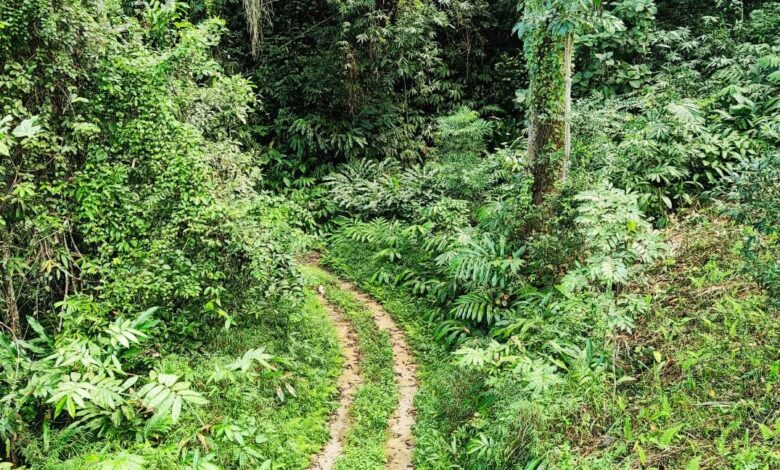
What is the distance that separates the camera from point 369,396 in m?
6.76

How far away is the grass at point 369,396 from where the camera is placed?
5.77 m

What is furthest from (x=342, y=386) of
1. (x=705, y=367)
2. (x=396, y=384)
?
(x=705, y=367)

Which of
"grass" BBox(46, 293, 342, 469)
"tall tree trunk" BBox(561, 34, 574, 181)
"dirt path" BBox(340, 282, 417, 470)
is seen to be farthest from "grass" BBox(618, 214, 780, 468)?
"grass" BBox(46, 293, 342, 469)

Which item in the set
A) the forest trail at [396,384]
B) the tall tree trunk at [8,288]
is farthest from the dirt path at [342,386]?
the tall tree trunk at [8,288]

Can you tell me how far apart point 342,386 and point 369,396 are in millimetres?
470

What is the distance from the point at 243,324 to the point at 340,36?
26.8 ft

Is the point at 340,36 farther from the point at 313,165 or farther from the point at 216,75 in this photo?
the point at 216,75

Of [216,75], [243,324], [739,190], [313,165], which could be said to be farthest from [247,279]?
[313,165]

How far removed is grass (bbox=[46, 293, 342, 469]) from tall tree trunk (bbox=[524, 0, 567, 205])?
3.89 metres

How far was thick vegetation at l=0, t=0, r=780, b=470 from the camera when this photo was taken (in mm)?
4969

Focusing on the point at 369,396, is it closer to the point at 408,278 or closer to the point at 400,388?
the point at 400,388

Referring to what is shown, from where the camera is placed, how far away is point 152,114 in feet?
19.9

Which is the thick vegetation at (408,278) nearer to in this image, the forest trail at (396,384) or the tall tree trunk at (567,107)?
the tall tree trunk at (567,107)

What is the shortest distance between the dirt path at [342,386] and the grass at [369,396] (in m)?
0.08
